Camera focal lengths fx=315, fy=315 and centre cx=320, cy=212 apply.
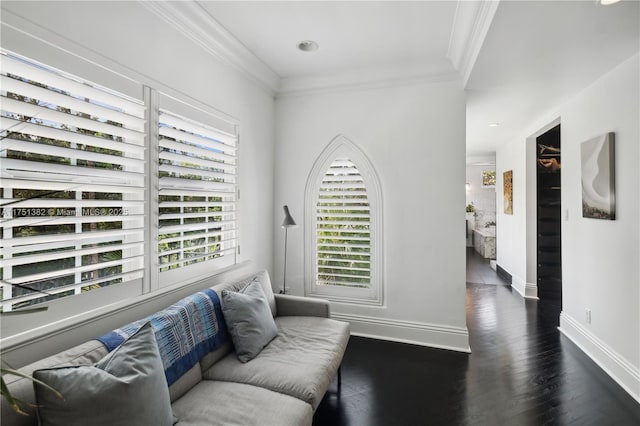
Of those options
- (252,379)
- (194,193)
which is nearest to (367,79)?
(194,193)

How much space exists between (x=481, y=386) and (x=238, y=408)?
190 cm

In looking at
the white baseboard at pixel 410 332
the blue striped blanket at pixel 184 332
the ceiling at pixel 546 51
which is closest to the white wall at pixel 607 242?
the ceiling at pixel 546 51

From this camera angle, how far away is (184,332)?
68.7 inches

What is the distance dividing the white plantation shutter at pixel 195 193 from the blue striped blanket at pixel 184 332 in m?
0.42

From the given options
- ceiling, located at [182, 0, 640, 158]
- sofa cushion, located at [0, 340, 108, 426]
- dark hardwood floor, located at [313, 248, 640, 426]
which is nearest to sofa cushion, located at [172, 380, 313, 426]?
sofa cushion, located at [0, 340, 108, 426]

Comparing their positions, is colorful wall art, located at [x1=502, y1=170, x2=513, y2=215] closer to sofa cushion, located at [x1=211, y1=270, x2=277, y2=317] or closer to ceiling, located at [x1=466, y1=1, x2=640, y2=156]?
ceiling, located at [x1=466, y1=1, x2=640, y2=156]

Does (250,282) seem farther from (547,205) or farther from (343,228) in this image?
(547,205)

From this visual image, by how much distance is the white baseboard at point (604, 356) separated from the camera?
2.33 meters

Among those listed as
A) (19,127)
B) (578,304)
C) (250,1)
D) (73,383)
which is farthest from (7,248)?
(578,304)

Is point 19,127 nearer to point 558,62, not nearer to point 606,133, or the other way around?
point 558,62

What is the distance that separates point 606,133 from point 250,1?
9.88 ft

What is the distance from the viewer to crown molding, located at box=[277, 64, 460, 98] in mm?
3035

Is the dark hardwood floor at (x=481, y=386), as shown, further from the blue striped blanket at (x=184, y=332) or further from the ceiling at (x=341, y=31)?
the ceiling at (x=341, y=31)

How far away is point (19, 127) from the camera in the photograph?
1401 mm
